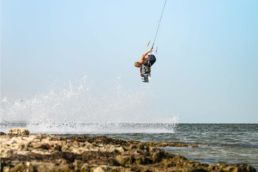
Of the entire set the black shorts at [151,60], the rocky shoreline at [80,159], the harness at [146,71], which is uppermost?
the black shorts at [151,60]

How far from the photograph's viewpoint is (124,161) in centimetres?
1936

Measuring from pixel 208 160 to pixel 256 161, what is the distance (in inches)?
101

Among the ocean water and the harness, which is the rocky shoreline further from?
the ocean water

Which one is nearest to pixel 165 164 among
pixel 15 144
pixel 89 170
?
pixel 89 170

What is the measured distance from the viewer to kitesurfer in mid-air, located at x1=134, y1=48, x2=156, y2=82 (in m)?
24.4

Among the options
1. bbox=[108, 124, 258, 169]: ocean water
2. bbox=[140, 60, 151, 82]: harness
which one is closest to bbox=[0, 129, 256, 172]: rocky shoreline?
bbox=[140, 60, 151, 82]: harness

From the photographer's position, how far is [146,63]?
24.7 metres

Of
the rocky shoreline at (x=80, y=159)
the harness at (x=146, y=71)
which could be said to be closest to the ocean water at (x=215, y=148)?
the rocky shoreline at (x=80, y=159)

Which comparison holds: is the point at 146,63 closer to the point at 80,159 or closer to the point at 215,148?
the point at 80,159

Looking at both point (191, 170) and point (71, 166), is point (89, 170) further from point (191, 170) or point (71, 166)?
point (191, 170)

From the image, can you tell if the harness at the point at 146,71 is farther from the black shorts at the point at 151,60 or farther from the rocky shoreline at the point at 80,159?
the rocky shoreline at the point at 80,159

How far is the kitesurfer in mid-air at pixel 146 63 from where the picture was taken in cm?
2442

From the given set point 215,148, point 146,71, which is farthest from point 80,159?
point 215,148

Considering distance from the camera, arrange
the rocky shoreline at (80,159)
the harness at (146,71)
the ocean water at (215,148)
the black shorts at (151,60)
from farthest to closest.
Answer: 1. the ocean water at (215,148)
2. the harness at (146,71)
3. the black shorts at (151,60)
4. the rocky shoreline at (80,159)
